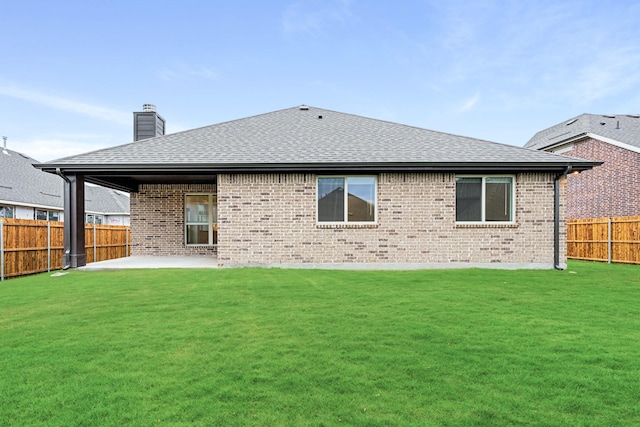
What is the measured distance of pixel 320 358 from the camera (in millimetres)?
3715

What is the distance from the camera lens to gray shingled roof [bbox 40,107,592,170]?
10492 mm

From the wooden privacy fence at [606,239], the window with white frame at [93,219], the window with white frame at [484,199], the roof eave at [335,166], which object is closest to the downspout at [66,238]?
the roof eave at [335,166]

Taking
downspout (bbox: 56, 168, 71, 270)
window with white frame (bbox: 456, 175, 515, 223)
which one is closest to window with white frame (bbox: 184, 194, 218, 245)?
downspout (bbox: 56, 168, 71, 270)

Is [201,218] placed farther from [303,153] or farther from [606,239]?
[606,239]

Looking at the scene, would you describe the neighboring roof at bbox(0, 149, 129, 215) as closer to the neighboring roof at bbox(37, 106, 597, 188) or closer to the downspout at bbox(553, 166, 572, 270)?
the neighboring roof at bbox(37, 106, 597, 188)

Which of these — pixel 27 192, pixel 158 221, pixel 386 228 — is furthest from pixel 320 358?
pixel 27 192

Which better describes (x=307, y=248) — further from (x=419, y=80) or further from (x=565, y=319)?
(x=419, y=80)

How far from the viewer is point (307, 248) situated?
35.5ft

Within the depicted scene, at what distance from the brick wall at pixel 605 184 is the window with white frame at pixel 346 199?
15.2 m

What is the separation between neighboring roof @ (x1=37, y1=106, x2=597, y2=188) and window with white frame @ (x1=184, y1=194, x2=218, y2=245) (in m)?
2.16

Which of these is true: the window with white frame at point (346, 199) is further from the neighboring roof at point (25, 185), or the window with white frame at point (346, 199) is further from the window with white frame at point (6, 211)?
the window with white frame at point (6, 211)

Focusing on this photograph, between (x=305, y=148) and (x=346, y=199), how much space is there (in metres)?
2.13

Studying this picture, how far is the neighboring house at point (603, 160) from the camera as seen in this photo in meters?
18.4

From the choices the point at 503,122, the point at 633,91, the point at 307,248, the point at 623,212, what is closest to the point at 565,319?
the point at 307,248
